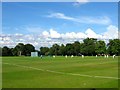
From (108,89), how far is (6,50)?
178 meters

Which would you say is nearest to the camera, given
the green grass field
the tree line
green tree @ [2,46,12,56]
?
the green grass field

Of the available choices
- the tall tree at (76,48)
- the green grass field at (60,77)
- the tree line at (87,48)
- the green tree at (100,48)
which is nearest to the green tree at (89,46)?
the tree line at (87,48)

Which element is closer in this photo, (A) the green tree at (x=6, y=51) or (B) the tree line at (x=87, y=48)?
(B) the tree line at (x=87, y=48)

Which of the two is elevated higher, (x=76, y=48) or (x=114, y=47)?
(x=114, y=47)

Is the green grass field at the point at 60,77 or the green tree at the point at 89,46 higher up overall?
the green tree at the point at 89,46

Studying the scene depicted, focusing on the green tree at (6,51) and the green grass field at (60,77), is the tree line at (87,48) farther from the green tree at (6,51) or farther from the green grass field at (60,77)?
the green grass field at (60,77)

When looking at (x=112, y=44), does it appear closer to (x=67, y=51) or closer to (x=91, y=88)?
(x=67, y=51)

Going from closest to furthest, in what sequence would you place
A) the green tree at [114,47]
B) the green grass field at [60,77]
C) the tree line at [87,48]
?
1. the green grass field at [60,77]
2. the green tree at [114,47]
3. the tree line at [87,48]

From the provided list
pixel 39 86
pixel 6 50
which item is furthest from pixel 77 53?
pixel 39 86

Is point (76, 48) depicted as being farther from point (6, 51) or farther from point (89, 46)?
point (6, 51)

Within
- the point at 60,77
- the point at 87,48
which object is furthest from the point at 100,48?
the point at 60,77

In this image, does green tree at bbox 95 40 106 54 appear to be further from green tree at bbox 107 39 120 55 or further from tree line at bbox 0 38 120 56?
green tree at bbox 107 39 120 55

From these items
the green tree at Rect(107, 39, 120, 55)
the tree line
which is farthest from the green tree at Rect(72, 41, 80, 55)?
the green tree at Rect(107, 39, 120, 55)

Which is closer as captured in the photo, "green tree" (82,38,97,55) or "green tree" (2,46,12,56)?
"green tree" (82,38,97,55)
